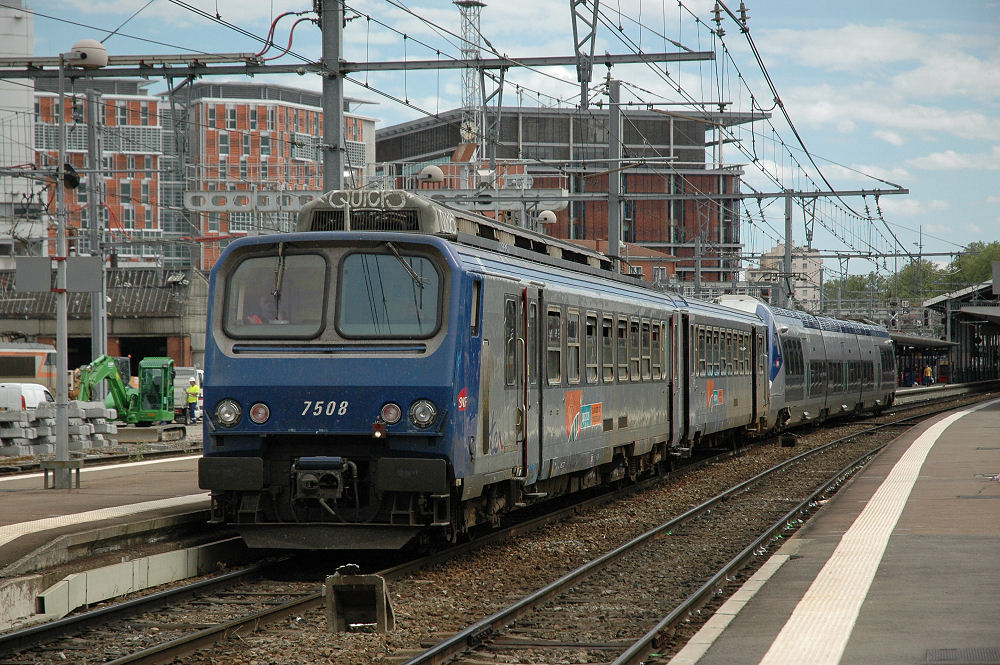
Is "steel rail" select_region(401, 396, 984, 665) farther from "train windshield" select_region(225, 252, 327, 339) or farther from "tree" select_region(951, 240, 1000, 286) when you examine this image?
"tree" select_region(951, 240, 1000, 286)

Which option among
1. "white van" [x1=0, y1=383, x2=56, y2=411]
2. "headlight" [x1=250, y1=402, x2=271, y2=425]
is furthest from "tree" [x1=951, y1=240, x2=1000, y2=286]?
"headlight" [x1=250, y1=402, x2=271, y2=425]

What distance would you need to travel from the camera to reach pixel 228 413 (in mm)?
11172

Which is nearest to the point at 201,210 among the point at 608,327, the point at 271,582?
the point at 608,327

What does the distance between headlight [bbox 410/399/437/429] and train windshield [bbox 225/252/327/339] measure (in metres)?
1.12

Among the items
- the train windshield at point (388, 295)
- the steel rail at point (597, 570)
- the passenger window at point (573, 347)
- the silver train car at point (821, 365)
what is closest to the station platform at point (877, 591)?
the steel rail at point (597, 570)

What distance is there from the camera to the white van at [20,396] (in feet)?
113

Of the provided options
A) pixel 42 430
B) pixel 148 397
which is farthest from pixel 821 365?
pixel 42 430

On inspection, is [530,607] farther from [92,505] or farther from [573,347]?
[92,505]

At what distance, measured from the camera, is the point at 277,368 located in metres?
11.1

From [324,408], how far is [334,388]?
191mm

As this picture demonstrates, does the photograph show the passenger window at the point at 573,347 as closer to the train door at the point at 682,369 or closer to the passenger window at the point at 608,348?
the passenger window at the point at 608,348

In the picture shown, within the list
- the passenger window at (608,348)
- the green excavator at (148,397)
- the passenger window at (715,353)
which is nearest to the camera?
the passenger window at (608,348)

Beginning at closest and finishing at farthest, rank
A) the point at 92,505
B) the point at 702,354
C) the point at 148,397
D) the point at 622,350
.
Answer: the point at 92,505 < the point at 622,350 < the point at 702,354 < the point at 148,397

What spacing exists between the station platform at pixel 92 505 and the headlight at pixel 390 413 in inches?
112
